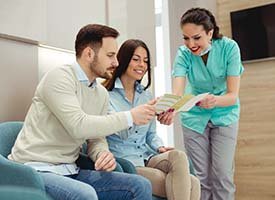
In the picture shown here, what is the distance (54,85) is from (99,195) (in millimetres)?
504

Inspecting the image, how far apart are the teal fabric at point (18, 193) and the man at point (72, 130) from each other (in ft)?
0.34

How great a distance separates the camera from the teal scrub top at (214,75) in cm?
246

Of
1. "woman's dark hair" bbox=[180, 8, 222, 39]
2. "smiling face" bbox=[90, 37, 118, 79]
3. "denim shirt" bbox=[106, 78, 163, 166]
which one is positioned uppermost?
"woman's dark hair" bbox=[180, 8, 222, 39]

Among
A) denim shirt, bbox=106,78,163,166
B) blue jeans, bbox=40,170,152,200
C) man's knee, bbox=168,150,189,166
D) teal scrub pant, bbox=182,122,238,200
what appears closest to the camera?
blue jeans, bbox=40,170,152,200

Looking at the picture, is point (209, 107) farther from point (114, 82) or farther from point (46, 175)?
point (46, 175)

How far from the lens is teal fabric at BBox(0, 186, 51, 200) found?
137 centimetres

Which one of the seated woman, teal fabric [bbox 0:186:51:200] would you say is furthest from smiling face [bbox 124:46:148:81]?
teal fabric [bbox 0:186:51:200]

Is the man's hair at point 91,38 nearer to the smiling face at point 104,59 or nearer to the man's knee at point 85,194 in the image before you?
the smiling face at point 104,59

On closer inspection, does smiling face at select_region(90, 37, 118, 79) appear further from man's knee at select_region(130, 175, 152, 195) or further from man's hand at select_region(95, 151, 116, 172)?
man's knee at select_region(130, 175, 152, 195)

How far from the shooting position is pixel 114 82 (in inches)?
87.3

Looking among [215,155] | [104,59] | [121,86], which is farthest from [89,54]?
[215,155]

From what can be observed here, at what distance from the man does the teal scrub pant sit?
79 centimetres

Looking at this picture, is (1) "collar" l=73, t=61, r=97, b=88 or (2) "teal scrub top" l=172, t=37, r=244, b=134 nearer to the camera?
(1) "collar" l=73, t=61, r=97, b=88

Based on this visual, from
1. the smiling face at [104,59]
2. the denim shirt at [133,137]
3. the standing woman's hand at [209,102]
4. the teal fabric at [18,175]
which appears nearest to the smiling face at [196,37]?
the standing woman's hand at [209,102]
